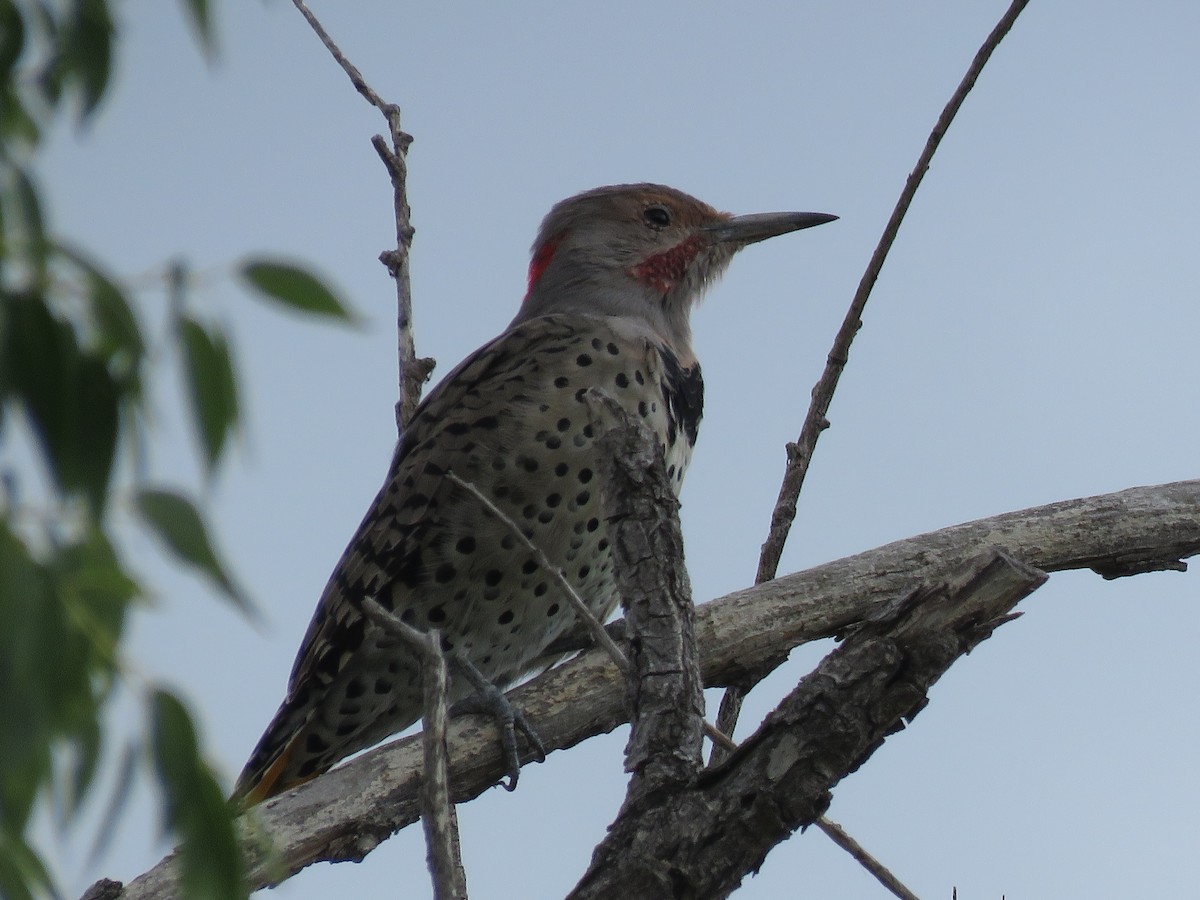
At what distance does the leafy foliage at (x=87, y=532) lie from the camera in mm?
1883

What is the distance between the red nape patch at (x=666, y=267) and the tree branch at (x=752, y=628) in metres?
1.96

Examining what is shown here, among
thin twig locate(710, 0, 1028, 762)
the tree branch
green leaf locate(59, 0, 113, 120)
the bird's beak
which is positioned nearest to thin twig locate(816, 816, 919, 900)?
the tree branch

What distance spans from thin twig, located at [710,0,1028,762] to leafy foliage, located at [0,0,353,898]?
266cm

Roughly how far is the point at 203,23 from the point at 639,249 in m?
4.22

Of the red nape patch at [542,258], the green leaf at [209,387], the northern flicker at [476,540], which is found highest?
the red nape patch at [542,258]

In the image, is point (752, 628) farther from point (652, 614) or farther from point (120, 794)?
point (120, 794)

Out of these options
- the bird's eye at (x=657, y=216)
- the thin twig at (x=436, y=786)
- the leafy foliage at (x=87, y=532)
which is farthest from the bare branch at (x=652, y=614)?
the bird's eye at (x=657, y=216)

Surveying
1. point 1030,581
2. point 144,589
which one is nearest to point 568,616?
point 1030,581

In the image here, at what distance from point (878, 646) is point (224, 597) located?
4.30ft

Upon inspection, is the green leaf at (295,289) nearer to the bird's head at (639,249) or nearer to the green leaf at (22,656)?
the green leaf at (22,656)

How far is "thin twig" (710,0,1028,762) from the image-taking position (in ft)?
14.8

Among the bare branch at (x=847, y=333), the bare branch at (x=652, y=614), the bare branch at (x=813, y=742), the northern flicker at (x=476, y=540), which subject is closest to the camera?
the bare branch at (x=813, y=742)

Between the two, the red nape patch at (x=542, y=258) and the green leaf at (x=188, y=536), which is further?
the red nape patch at (x=542, y=258)

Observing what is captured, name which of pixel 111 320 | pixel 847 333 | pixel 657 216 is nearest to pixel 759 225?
pixel 657 216
